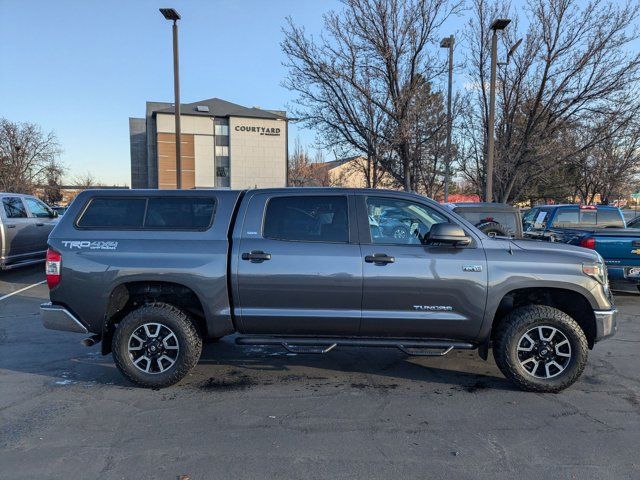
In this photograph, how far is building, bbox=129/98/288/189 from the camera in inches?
2093

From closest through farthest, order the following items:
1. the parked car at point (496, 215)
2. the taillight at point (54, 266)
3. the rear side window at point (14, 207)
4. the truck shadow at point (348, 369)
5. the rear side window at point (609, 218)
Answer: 1. the taillight at point (54, 266)
2. the truck shadow at point (348, 369)
3. the parked car at point (496, 215)
4. the rear side window at point (14, 207)
5. the rear side window at point (609, 218)

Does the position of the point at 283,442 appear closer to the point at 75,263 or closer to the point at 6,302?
the point at 75,263

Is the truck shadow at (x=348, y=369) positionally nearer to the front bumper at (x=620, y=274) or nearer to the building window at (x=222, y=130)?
the front bumper at (x=620, y=274)

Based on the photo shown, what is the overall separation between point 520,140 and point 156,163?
150 feet

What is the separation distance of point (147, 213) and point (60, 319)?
1292mm

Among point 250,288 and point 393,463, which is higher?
point 250,288

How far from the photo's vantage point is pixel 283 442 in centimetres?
345

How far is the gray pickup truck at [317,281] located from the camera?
14.0 feet

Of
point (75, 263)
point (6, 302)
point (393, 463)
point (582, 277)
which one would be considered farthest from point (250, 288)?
point (6, 302)

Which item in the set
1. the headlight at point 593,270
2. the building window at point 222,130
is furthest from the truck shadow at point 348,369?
the building window at point 222,130

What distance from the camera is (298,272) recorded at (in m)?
4.28

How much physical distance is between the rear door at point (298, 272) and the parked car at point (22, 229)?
8417 mm

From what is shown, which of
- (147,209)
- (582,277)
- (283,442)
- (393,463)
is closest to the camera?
(393,463)

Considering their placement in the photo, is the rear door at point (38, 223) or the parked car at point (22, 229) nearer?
the parked car at point (22, 229)
